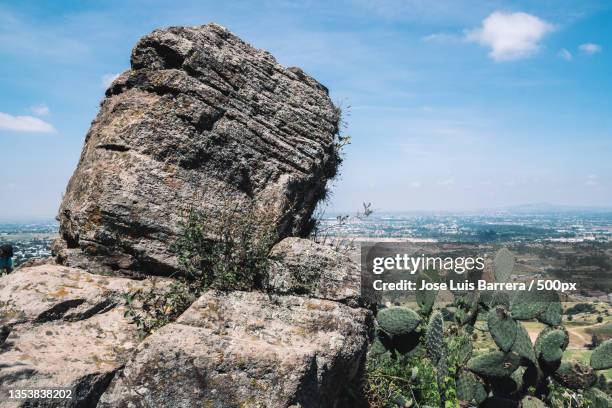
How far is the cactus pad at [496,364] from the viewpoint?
593cm

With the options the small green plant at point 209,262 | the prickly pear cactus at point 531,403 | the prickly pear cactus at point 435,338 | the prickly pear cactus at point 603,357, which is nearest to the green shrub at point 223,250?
the small green plant at point 209,262

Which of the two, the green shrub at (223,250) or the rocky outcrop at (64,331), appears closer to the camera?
the rocky outcrop at (64,331)

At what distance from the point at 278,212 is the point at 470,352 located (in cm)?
339

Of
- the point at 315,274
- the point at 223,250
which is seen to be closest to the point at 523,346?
the point at 315,274

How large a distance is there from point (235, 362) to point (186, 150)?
127 inches

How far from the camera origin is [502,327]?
233 inches

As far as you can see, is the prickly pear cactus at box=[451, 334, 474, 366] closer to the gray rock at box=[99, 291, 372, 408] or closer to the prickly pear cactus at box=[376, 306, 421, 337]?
the prickly pear cactus at box=[376, 306, 421, 337]

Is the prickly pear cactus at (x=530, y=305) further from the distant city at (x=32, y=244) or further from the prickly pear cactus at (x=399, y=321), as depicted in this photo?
the distant city at (x=32, y=244)

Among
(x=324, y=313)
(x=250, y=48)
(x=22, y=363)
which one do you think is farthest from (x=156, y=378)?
(x=250, y=48)

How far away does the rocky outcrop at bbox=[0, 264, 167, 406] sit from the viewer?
173 inches

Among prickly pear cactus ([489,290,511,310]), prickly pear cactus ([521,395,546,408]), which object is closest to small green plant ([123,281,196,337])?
prickly pear cactus ([489,290,511,310])

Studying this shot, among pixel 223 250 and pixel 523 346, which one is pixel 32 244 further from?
pixel 523 346

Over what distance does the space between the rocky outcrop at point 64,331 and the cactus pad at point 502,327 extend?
14.3 ft

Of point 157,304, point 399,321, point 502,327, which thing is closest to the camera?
point 157,304
